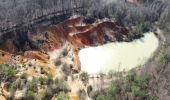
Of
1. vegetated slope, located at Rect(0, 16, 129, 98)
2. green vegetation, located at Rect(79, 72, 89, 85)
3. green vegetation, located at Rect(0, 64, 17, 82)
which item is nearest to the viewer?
green vegetation, located at Rect(0, 64, 17, 82)

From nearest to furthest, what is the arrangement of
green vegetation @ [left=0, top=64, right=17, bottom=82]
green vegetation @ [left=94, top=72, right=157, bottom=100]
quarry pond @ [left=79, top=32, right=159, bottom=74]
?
green vegetation @ [left=0, top=64, right=17, bottom=82] → green vegetation @ [left=94, top=72, right=157, bottom=100] → quarry pond @ [left=79, top=32, right=159, bottom=74]

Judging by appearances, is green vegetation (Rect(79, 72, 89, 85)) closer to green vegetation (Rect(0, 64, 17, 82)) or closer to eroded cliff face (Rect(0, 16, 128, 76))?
eroded cliff face (Rect(0, 16, 128, 76))

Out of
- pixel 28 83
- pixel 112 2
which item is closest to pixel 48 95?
pixel 28 83

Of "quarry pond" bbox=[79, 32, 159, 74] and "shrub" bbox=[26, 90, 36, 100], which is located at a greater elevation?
Result: "shrub" bbox=[26, 90, 36, 100]

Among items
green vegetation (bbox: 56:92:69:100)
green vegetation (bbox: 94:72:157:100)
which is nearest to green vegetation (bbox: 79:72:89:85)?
green vegetation (bbox: 94:72:157:100)

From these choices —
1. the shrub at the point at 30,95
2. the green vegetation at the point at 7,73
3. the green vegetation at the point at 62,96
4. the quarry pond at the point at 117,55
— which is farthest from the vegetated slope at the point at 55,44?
the green vegetation at the point at 62,96

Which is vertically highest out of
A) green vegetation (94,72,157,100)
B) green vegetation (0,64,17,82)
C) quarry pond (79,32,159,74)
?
green vegetation (0,64,17,82)

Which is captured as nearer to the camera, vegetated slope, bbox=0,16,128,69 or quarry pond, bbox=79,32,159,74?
vegetated slope, bbox=0,16,128,69
